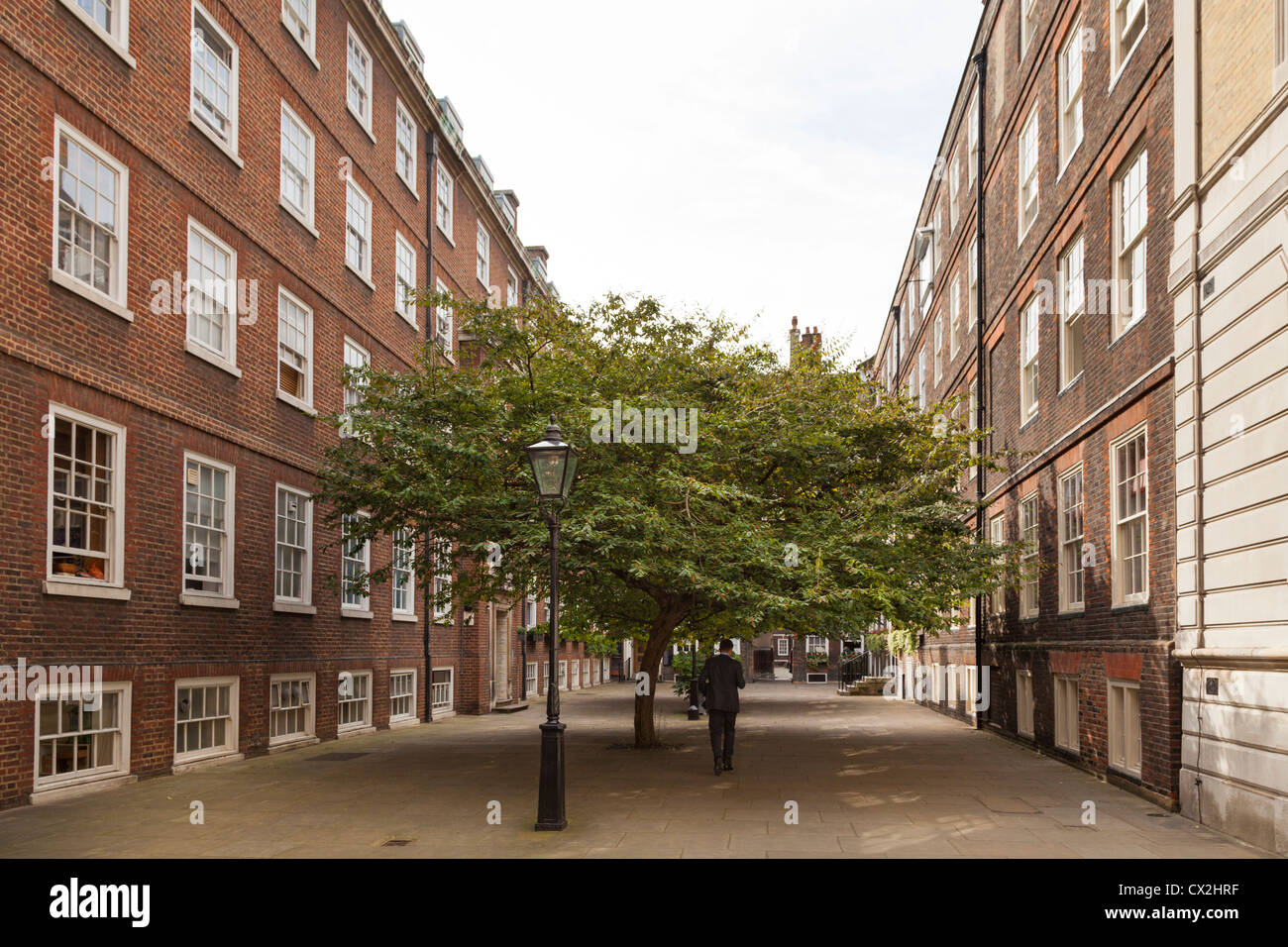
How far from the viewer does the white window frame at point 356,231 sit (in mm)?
21109

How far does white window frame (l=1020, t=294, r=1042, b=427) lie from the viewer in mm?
18844

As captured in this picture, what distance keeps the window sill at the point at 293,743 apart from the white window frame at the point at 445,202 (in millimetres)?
13005

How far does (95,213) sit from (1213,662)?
41.9 ft

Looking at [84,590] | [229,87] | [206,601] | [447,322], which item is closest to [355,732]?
[206,601]

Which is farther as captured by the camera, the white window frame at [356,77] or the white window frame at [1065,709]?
the white window frame at [356,77]

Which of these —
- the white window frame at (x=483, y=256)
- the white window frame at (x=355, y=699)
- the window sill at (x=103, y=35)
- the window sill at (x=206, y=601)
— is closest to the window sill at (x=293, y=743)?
the white window frame at (x=355, y=699)

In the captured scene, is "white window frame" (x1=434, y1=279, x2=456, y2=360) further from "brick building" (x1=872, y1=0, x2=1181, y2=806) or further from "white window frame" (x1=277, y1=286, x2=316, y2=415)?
"brick building" (x1=872, y1=0, x2=1181, y2=806)

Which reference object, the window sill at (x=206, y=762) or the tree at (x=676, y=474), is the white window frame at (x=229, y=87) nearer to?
the tree at (x=676, y=474)

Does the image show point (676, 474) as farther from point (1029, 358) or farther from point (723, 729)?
point (1029, 358)

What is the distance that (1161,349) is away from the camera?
12.3 m

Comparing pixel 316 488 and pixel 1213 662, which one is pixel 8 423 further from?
pixel 1213 662

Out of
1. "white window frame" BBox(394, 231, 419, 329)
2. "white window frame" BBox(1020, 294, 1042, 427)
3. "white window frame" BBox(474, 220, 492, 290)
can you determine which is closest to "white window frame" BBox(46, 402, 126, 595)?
Result: "white window frame" BBox(394, 231, 419, 329)

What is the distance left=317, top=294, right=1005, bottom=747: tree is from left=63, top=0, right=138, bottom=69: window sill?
4.67 meters

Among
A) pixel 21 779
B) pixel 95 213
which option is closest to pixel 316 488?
pixel 95 213
